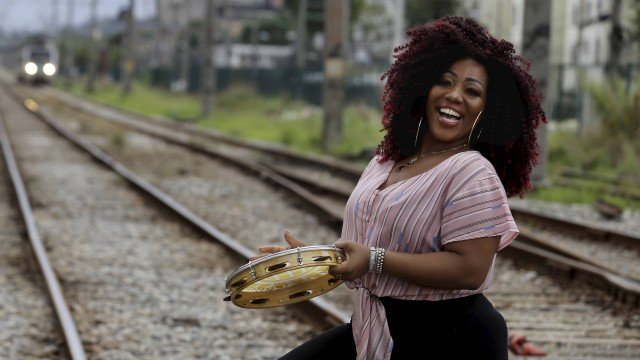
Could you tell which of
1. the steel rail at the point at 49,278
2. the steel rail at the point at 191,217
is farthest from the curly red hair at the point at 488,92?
the steel rail at the point at 191,217

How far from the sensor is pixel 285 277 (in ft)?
8.61

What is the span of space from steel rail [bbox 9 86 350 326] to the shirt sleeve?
381cm

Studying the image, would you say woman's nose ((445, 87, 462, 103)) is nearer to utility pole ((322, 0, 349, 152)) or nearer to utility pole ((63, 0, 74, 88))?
utility pole ((322, 0, 349, 152))

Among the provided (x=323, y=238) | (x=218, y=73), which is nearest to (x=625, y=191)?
(x=323, y=238)

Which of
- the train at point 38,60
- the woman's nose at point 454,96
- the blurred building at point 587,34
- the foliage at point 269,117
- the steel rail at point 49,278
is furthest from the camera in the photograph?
the train at point 38,60

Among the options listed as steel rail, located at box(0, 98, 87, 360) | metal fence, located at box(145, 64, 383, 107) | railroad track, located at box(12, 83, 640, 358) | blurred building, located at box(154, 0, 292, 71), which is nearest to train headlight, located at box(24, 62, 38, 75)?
metal fence, located at box(145, 64, 383, 107)

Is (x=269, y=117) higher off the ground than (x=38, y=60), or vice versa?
(x=38, y=60)

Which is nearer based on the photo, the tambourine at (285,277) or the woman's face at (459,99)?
the tambourine at (285,277)

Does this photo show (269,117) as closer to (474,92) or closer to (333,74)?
(333,74)

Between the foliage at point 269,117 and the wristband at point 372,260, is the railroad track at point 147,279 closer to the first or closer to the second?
the wristband at point 372,260

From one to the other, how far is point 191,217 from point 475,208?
8914 millimetres

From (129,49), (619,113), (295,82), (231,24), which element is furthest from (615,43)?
(231,24)

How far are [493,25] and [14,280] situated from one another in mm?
43171

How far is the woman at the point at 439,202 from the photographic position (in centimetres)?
258
